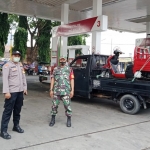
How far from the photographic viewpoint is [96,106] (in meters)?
7.89

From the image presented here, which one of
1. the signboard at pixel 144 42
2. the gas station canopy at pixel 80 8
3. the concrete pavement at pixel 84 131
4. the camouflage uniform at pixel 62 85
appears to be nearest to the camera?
the concrete pavement at pixel 84 131

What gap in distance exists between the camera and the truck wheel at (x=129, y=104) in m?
6.71

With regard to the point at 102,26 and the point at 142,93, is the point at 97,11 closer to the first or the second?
the point at 102,26

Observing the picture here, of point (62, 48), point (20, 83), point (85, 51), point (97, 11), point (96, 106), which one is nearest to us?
point (20, 83)

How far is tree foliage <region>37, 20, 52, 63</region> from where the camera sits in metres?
25.1

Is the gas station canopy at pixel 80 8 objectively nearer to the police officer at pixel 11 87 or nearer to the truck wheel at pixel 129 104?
the truck wheel at pixel 129 104

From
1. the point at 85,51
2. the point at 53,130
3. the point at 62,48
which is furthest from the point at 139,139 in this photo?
the point at 85,51

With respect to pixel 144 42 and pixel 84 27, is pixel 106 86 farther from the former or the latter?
pixel 144 42

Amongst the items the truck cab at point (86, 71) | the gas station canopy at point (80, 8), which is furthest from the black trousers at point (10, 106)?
the gas station canopy at point (80, 8)

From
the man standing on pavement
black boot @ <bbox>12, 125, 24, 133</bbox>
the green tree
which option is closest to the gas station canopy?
the green tree

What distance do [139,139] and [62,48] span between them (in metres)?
9.67

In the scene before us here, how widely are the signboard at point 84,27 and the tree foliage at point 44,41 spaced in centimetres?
1144

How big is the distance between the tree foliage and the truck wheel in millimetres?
A: 19083

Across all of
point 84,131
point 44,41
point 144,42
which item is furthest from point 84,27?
point 44,41
